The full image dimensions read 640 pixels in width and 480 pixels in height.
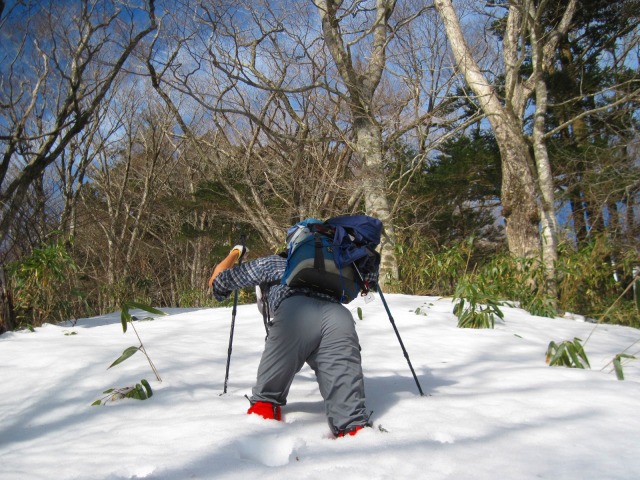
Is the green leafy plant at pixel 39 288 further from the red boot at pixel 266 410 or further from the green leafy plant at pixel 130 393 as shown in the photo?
the red boot at pixel 266 410

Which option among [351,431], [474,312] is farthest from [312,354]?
[474,312]

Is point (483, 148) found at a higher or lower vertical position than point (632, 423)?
higher

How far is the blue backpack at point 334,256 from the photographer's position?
2.29m

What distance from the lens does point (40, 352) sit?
327 cm

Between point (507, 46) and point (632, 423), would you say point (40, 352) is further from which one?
point (507, 46)

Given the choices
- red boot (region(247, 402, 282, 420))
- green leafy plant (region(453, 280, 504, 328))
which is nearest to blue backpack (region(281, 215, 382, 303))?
red boot (region(247, 402, 282, 420))

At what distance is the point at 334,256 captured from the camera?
230cm

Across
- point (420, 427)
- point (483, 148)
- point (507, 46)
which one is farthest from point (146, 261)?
point (420, 427)

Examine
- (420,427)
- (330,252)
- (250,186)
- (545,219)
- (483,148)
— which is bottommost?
(420,427)

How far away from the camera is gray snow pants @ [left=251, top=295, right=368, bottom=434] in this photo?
7.02 feet

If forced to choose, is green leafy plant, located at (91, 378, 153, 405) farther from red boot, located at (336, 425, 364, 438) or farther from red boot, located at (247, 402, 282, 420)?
red boot, located at (336, 425, 364, 438)

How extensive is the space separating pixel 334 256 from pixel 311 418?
0.79 metres

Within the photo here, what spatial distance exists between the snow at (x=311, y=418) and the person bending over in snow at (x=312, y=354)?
0.44 ft

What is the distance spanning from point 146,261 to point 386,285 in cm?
1465
